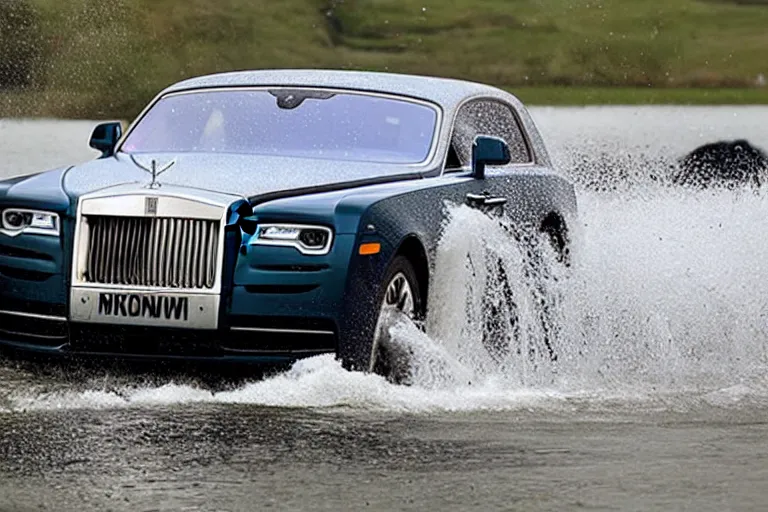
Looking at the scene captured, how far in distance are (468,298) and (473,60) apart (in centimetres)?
4964

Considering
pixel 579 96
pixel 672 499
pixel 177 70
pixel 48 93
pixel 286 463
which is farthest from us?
pixel 177 70

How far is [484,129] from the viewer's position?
11242mm

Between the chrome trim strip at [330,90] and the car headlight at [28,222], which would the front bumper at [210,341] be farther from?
the chrome trim strip at [330,90]

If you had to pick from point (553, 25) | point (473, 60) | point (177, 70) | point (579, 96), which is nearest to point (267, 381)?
point (579, 96)

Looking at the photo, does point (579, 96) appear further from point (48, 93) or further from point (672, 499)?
point (672, 499)

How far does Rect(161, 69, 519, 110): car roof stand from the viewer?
34.7 feet

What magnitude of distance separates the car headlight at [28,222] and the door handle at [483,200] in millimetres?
2193

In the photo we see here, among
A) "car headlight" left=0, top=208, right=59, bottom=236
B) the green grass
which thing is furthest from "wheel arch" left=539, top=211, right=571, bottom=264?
the green grass

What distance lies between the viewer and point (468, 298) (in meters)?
9.61

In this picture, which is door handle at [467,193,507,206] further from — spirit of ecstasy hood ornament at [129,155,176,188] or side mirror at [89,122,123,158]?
side mirror at [89,122,123,158]

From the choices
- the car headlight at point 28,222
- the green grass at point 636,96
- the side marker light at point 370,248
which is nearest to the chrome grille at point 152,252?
the car headlight at point 28,222

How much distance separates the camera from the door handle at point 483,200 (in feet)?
33.2

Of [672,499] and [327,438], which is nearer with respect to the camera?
[672,499]

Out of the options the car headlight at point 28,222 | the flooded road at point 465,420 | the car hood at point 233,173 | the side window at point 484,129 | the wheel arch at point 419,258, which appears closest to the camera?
the flooded road at point 465,420
